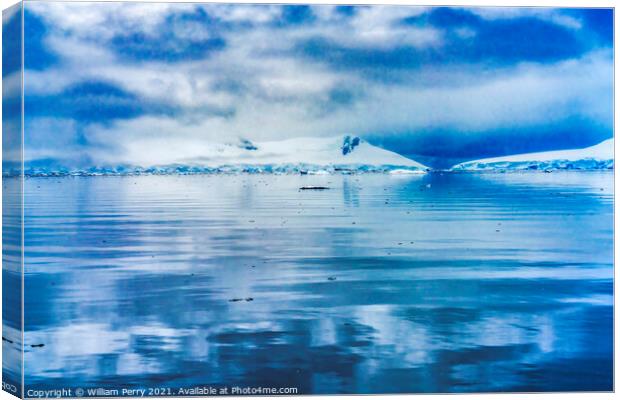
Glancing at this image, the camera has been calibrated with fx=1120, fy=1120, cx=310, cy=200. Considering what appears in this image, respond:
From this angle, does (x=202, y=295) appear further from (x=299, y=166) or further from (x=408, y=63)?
(x=408, y=63)

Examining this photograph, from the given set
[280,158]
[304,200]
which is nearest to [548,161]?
[304,200]

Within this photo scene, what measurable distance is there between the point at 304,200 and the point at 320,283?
1197mm

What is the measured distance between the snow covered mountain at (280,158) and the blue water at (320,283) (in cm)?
16

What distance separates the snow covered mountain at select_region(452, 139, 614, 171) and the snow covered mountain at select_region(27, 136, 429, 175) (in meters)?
1.12

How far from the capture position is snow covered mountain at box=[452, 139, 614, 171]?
11.7 m

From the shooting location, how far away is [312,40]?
36.8 ft

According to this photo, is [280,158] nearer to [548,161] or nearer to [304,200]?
[304,200]

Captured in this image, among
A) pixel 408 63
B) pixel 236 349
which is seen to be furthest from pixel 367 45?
pixel 236 349

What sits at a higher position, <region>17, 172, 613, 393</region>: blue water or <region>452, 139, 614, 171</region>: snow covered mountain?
<region>452, 139, 614, 171</region>: snow covered mountain

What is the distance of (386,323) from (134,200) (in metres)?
2.96

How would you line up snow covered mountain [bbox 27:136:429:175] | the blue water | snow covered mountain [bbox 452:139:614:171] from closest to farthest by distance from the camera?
the blue water, snow covered mountain [bbox 27:136:429:175], snow covered mountain [bbox 452:139:614:171]

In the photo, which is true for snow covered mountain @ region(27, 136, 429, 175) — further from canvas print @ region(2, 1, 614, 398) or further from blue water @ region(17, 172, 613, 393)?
blue water @ region(17, 172, 613, 393)

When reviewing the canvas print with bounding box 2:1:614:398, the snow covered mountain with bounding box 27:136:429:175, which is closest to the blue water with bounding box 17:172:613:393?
the canvas print with bounding box 2:1:614:398

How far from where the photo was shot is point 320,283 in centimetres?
1093
